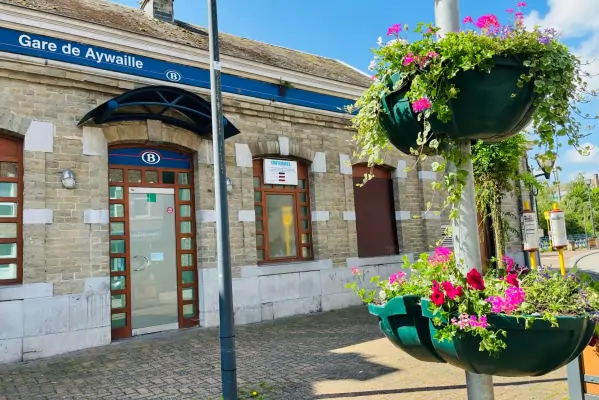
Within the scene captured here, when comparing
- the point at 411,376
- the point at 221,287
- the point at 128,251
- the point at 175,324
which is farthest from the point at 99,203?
the point at 411,376

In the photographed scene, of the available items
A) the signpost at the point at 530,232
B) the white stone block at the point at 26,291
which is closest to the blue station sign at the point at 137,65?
the white stone block at the point at 26,291

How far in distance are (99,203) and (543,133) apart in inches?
271

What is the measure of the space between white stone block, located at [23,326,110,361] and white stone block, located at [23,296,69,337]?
0.28ft

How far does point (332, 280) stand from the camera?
10.3 meters

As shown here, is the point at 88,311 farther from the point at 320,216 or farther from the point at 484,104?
the point at 484,104

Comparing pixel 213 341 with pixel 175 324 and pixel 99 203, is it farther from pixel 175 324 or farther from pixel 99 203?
pixel 99 203

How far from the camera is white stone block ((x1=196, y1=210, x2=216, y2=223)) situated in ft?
28.2

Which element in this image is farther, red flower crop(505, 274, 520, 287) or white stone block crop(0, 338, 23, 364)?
white stone block crop(0, 338, 23, 364)

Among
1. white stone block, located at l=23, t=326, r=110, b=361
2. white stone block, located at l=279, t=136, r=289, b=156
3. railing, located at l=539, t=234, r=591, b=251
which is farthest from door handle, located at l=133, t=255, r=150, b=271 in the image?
railing, located at l=539, t=234, r=591, b=251

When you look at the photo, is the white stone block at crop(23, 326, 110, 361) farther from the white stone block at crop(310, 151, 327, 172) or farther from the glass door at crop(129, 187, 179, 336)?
the white stone block at crop(310, 151, 327, 172)

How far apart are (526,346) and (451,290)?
34 cm

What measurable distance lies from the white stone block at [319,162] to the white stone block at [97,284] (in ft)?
15.9

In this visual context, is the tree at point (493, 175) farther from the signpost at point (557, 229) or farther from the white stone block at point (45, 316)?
the white stone block at point (45, 316)

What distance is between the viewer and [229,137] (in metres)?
8.98
